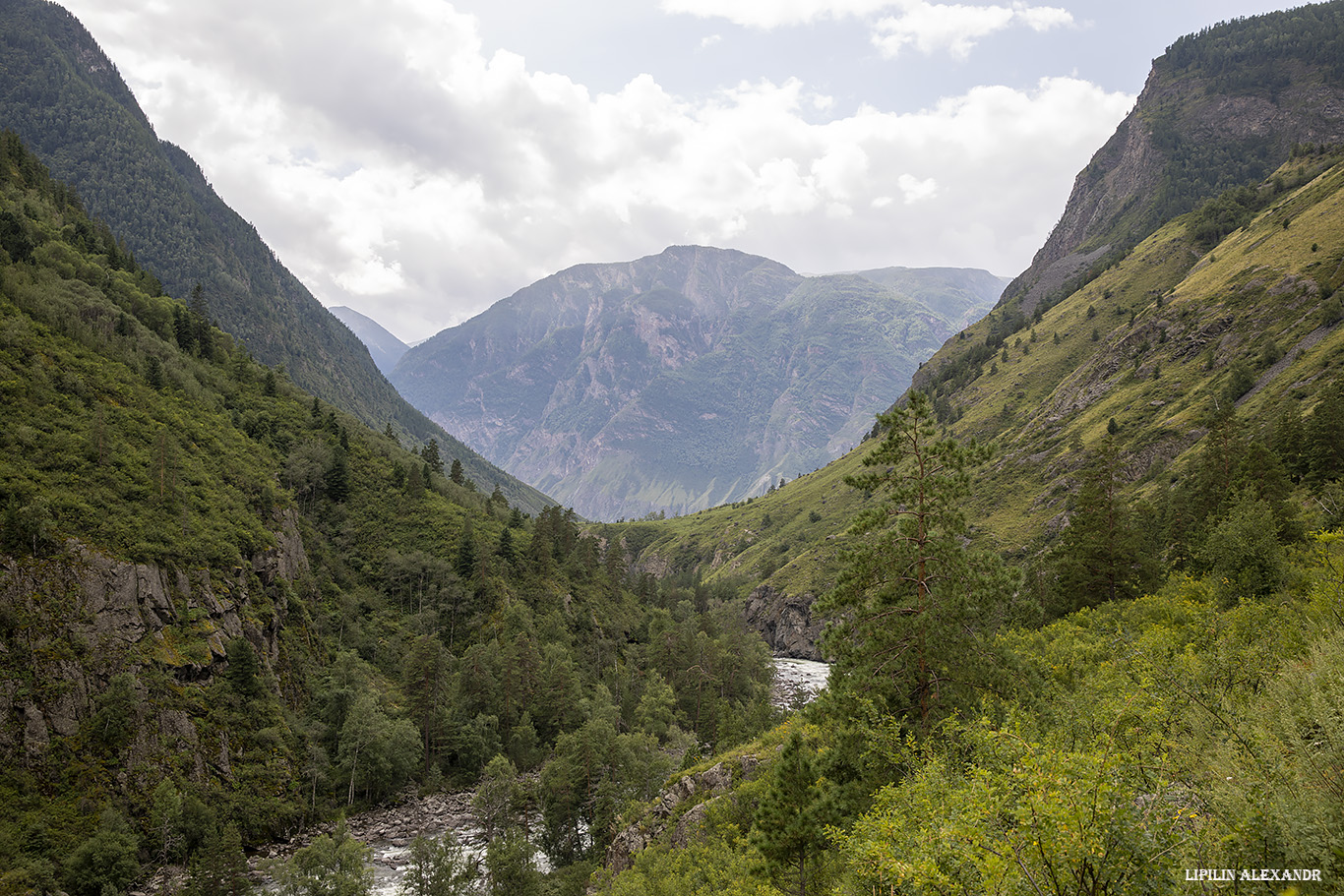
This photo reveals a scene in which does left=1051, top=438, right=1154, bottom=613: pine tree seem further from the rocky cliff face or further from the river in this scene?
the rocky cliff face

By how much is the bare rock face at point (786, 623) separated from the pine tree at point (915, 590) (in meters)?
138

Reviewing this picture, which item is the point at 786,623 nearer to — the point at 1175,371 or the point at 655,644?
the point at 655,644

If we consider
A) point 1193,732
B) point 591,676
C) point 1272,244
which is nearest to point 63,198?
point 591,676

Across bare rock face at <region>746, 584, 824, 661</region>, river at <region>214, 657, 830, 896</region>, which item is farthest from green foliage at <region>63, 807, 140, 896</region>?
bare rock face at <region>746, 584, 824, 661</region>

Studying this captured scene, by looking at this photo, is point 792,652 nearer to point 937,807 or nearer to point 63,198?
point 937,807

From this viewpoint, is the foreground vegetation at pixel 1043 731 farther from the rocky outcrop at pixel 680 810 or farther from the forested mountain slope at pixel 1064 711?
the rocky outcrop at pixel 680 810

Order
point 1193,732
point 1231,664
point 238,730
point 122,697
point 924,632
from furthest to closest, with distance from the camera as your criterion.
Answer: point 238,730 → point 122,697 → point 924,632 → point 1231,664 → point 1193,732

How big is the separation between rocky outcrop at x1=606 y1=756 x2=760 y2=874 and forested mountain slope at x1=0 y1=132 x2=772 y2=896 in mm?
9208

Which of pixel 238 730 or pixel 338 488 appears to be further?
pixel 338 488

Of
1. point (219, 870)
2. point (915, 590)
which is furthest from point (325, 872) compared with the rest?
point (915, 590)

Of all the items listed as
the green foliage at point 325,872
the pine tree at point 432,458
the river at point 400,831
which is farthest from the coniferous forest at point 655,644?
the pine tree at point 432,458

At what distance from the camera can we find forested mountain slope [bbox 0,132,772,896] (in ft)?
168

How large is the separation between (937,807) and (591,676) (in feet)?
309

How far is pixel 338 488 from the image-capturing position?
11094 centimetres
